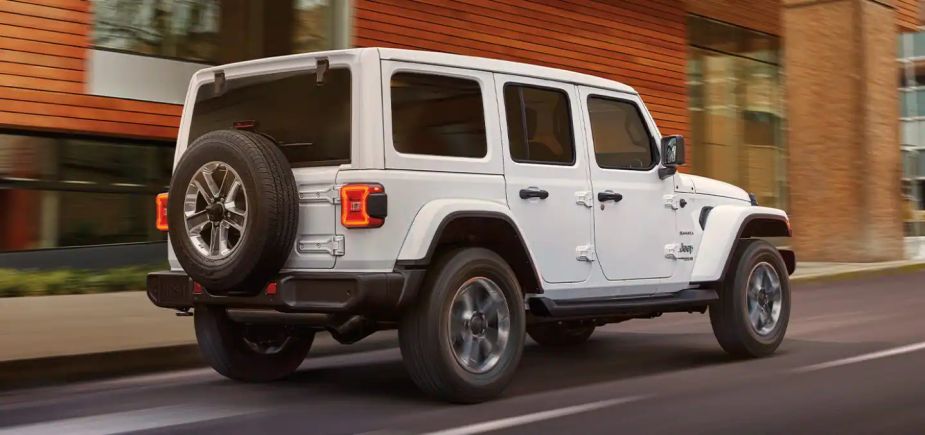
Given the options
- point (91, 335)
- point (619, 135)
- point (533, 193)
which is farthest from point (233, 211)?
point (91, 335)

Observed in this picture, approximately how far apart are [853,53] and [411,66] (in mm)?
16739

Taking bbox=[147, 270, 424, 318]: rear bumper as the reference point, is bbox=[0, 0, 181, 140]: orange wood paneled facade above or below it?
above

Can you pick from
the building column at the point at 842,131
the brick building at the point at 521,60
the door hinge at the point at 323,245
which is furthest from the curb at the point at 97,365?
the building column at the point at 842,131

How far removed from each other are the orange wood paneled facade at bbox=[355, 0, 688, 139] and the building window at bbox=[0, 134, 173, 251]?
3629 mm

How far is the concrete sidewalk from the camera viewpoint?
7434 millimetres

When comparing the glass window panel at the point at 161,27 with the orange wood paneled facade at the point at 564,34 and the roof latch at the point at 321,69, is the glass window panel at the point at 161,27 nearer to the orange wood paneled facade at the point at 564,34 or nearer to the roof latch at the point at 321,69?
the orange wood paneled facade at the point at 564,34

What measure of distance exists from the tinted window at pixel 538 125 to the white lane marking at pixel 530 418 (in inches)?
57.3

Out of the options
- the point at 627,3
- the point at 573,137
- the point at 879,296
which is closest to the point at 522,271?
the point at 573,137

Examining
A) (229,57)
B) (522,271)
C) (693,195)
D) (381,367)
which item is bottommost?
(381,367)

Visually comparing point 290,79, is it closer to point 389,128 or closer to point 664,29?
point 389,128

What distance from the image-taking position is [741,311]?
7.70 m

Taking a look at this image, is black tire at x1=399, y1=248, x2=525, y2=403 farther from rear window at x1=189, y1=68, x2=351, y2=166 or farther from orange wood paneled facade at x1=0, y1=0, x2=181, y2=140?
orange wood paneled facade at x1=0, y1=0, x2=181, y2=140

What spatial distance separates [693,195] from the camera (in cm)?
771

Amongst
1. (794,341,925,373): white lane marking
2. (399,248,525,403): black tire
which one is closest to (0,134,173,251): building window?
→ (399,248,525,403): black tire
